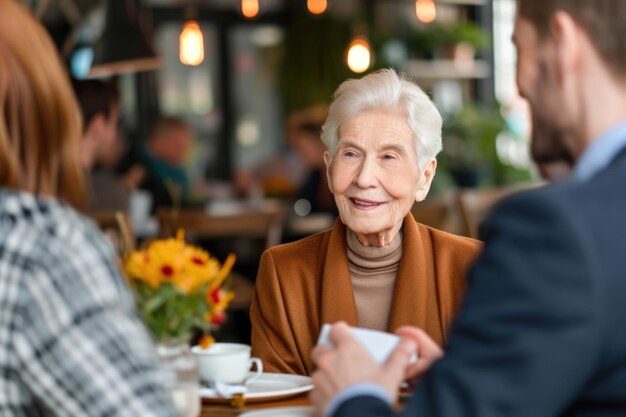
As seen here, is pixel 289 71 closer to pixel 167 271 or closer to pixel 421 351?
pixel 421 351

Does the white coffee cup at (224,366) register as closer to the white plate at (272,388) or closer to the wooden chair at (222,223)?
the white plate at (272,388)

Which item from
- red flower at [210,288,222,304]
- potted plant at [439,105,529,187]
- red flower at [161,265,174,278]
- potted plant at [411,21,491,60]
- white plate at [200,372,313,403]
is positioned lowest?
potted plant at [439,105,529,187]

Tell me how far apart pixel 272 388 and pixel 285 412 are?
0.22m

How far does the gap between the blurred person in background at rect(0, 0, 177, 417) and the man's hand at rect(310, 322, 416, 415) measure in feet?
0.78

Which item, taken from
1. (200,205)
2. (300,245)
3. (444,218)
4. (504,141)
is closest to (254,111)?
(504,141)

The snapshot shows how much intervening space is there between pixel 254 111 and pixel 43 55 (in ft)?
30.8

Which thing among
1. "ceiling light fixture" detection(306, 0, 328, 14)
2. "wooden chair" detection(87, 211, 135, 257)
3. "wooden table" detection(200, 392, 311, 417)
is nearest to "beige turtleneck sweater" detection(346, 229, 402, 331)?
"wooden table" detection(200, 392, 311, 417)

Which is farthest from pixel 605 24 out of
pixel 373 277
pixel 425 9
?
pixel 425 9

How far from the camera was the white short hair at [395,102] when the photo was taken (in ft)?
7.64

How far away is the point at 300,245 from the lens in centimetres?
241

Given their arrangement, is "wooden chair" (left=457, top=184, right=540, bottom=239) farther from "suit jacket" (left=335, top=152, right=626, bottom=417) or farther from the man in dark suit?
"suit jacket" (left=335, top=152, right=626, bottom=417)

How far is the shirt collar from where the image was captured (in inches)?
52.7

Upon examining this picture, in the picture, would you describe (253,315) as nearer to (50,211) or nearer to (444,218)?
(50,211)

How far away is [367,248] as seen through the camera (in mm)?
2359
